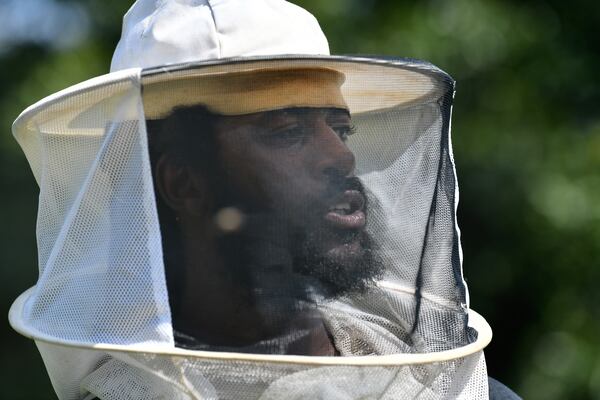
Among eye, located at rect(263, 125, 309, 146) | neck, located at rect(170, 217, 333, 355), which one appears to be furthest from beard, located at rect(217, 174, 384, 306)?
eye, located at rect(263, 125, 309, 146)

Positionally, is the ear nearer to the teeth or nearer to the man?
the man

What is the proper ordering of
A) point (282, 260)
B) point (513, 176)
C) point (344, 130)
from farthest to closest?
point (513, 176) → point (344, 130) → point (282, 260)

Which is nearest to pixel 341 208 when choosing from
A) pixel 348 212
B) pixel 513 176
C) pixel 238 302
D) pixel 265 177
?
pixel 348 212

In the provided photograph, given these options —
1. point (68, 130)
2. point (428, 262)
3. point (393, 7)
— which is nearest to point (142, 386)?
point (68, 130)

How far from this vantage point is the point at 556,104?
548 centimetres

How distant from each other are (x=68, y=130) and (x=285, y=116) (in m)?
0.41

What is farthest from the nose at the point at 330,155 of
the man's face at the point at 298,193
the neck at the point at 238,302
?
the neck at the point at 238,302

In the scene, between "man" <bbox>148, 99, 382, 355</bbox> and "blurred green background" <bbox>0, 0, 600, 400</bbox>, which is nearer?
"man" <bbox>148, 99, 382, 355</bbox>

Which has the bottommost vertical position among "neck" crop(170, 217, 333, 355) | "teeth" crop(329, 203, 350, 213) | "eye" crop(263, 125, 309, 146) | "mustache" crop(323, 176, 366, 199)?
"neck" crop(170, 217, 333, 355)

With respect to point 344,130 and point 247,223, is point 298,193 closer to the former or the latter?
point 247,223

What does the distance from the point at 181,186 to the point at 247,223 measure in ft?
0.45

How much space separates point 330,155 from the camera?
1.83 meters

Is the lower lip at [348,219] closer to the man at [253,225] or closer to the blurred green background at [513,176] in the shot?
the man at [253,225]

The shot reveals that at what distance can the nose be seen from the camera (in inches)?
71.4
